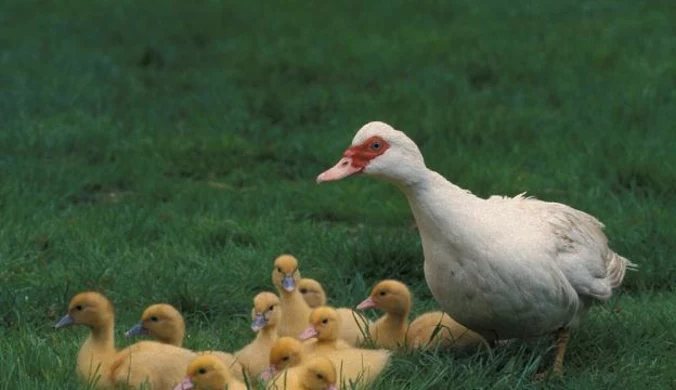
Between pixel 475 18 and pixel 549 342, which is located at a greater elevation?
pixel 549 342

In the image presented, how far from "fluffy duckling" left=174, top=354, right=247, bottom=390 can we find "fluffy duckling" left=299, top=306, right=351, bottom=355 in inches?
33.9

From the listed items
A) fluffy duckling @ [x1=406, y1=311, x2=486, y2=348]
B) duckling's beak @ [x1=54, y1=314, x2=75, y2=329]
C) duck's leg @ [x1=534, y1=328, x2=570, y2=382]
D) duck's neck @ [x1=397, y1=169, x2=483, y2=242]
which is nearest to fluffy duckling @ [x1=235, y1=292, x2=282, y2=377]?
fluffy duckling @ [x1=406, y1=311, x2=486, y2=348]

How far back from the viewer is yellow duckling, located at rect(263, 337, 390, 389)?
602 cm

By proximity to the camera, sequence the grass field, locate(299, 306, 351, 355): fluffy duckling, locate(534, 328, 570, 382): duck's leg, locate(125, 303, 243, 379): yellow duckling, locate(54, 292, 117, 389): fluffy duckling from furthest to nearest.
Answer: the grass field
locate(125, 303, 243, 379): yellow duckling
locate(299, 306, 351, 355): fluffy duckling
locate(534, 328, 570, 382): duck's leg
locate(54, 292, 117, 389): fluffy duckling

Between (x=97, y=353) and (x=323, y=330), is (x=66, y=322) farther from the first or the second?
(x=323, y=330)

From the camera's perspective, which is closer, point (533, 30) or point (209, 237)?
point (209, 237)

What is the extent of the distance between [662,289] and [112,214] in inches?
125

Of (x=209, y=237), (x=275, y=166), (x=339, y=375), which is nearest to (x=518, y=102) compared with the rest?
(x=275, y=166)

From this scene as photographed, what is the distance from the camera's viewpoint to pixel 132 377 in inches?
236

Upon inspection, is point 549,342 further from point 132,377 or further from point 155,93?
point 155,93

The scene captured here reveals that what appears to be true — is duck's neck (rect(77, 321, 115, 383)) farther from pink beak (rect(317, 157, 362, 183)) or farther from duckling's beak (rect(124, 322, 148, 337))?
pink beak (rect(317, 157, 362, 183))

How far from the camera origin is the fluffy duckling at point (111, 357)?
5988 millimetres

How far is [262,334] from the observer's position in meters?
6.71

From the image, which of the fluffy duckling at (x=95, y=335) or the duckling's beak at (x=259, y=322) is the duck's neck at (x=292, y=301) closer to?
the duckling's beak at (x=259, y=322)
